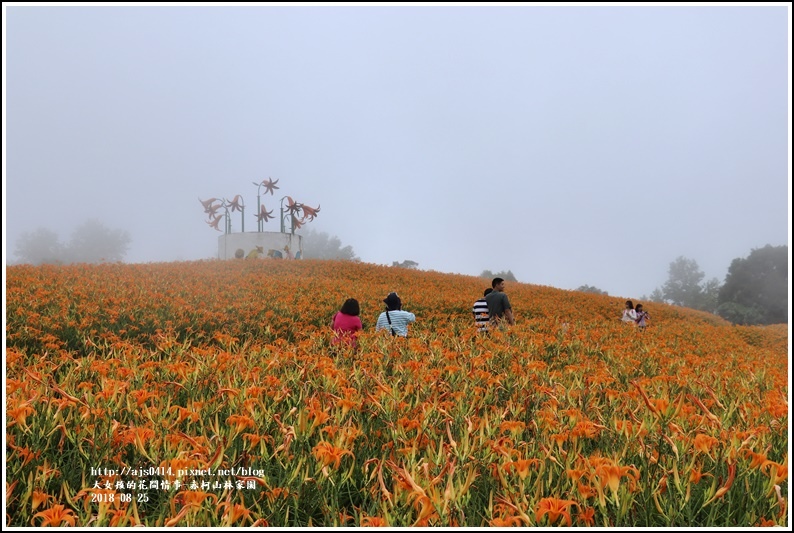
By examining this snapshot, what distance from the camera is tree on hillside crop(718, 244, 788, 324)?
39844 millimetres

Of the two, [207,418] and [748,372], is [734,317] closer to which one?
[748,372]

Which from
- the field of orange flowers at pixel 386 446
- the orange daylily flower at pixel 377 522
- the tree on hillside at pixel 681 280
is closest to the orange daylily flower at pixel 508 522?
the field of orange flowers at pixel 386 446

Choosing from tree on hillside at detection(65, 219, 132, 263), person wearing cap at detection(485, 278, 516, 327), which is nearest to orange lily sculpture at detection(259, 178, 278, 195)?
person wearing cap at detection(485, 278, 516, 327)

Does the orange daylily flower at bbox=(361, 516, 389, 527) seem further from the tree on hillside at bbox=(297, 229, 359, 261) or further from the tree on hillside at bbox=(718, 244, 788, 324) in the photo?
the tree on hillside at bbox=(297, 229, 359, 261)

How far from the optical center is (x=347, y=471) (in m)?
1.97

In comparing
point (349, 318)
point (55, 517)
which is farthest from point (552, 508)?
point (349, 318)

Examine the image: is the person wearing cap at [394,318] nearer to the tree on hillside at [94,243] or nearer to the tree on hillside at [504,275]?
the tree on hillside at [504,275]

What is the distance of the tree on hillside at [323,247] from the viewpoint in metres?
81.1

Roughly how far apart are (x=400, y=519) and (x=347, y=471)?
448 millimetres

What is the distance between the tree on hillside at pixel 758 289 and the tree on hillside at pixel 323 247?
2043 inches

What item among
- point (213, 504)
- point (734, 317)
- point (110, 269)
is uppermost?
point (110, 269)

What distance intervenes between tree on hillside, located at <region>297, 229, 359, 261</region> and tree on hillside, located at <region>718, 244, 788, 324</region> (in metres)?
51.9

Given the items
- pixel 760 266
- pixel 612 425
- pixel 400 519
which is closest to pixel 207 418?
pixel 400 519

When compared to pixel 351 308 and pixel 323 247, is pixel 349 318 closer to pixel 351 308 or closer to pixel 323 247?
pixel 351 308
